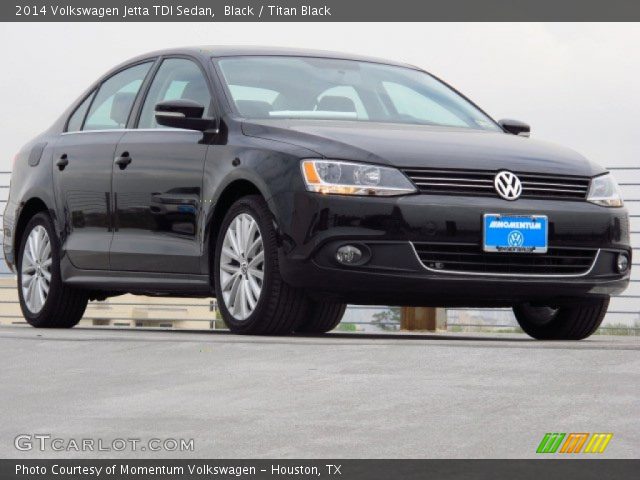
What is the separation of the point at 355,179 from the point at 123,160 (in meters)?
2.15

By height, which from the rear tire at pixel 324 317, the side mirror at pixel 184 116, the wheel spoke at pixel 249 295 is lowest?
the rear tire at pixel 324 317

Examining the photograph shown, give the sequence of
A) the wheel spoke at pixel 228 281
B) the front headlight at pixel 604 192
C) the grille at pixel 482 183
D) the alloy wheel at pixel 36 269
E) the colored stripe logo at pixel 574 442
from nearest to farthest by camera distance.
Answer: the colored stripe logo at pixel 574 442 < the grille at pixel 482 183 < the wheel spoke at pixel 228 281 < the front headlight at pixel 604 192 < the alloy wheel at pixel 36 269

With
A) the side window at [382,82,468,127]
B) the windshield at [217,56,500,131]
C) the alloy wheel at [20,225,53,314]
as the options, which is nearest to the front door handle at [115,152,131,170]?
the windshield at [217,56,500,131]

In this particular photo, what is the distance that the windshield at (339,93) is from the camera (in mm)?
9125

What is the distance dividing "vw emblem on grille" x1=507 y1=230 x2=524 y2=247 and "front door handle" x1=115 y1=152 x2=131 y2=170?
8.68 ft

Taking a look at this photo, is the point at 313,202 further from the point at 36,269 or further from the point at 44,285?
the point at 36,269

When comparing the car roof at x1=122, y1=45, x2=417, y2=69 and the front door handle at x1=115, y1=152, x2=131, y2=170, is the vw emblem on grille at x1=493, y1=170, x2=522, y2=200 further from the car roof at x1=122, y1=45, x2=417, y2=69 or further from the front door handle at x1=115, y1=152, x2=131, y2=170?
the front door handle at x1=115, y1=152, x2=131, y2=170

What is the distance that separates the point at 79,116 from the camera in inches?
425

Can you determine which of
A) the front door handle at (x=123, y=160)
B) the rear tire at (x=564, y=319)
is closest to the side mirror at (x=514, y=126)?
the rear tire at (x=564, y=319)

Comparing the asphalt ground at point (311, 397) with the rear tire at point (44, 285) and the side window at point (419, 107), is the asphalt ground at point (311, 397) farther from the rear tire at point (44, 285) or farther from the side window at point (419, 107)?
the rear tire at point (44, 285)

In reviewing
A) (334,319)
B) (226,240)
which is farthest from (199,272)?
(334,319)

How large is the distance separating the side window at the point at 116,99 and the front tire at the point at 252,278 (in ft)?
5.86

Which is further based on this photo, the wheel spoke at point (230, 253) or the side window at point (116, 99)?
the side window at point (116, 99)

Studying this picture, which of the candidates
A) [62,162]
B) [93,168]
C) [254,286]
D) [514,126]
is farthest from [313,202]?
[62,162]
